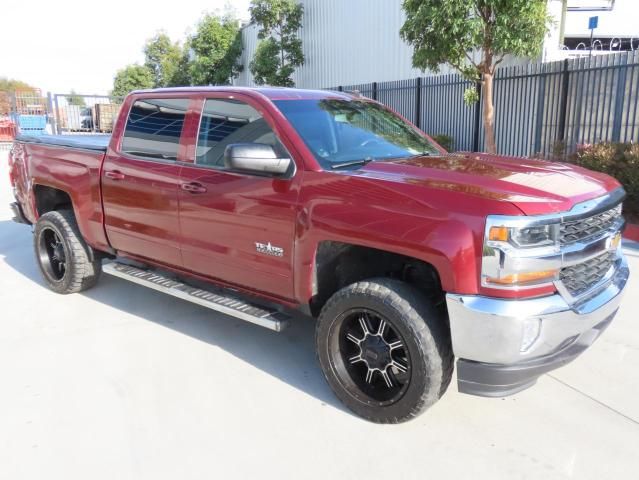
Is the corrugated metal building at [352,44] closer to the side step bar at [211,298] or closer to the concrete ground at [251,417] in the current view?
the side step bar at [211,298]

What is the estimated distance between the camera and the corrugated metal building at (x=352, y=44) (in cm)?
1689

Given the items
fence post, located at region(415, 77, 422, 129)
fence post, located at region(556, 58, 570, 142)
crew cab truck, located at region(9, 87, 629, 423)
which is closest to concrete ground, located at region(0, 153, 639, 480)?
crew cab truck, located at region(9, 87, 629, 423)

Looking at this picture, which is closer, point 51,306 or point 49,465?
point 49,465

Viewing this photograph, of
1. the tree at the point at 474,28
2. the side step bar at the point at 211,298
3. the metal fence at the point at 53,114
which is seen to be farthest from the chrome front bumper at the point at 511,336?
the metal fence at the point at 53,114

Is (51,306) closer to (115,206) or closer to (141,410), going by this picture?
(115,206)

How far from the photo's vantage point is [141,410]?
3.21m

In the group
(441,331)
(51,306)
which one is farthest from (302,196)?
(51,306)

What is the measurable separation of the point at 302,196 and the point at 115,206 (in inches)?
81.7

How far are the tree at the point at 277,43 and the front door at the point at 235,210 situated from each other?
19388 millimetres

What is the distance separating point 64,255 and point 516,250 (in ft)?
14.1

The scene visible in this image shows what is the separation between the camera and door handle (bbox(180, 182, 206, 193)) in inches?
146

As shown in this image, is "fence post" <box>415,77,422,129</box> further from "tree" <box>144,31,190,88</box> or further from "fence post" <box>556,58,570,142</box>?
"tree" <box>144,31,190,88</box>

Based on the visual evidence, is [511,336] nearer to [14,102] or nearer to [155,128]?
[155,128]

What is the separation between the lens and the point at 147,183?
162 inches
